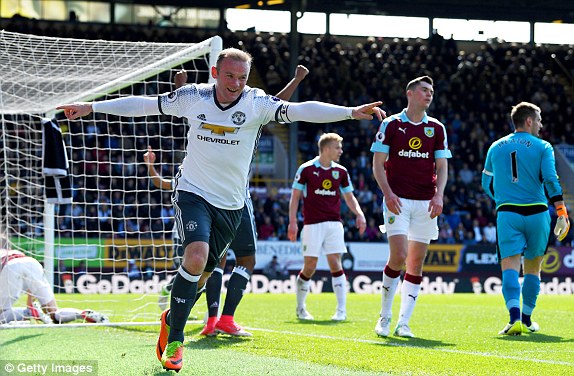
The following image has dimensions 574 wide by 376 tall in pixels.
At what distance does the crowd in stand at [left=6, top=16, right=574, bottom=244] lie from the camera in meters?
28.4

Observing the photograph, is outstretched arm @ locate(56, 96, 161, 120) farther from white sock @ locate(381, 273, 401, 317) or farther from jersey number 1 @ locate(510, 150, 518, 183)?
jersey number 1 @ locate(510, 150, 518, 183)

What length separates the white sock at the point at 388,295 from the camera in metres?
8.76

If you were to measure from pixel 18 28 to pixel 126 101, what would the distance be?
25.4m

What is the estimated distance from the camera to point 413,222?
883 cm

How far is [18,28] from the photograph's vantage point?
30.4m

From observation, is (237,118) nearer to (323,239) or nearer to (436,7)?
(323,239)

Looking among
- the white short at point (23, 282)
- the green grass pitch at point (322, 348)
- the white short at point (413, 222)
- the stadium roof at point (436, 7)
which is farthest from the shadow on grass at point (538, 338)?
the stadium roof at point (436, 7)

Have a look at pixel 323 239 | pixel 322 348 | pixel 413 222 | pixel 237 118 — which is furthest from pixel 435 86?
pixel 237 118

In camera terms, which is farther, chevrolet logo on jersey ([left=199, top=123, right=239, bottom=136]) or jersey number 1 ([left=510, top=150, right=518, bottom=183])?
jersey number 1 ([left=510, top=150, right=518, bottom=183])

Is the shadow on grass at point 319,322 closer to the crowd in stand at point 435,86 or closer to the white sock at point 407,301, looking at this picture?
the white sock at point 407,301

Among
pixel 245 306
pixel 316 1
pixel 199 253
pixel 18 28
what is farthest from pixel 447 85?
pixel 199 253

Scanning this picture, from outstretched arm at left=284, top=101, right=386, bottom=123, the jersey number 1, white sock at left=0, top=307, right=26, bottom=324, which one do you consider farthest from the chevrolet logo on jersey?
white sock at left=0, top=307, right=26, bottom=324

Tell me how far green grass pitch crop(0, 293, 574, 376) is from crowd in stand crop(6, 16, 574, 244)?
1621cm

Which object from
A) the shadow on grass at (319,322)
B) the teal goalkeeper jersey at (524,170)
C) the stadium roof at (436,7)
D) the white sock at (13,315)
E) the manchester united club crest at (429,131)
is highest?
the stadium roof at (436,7)
